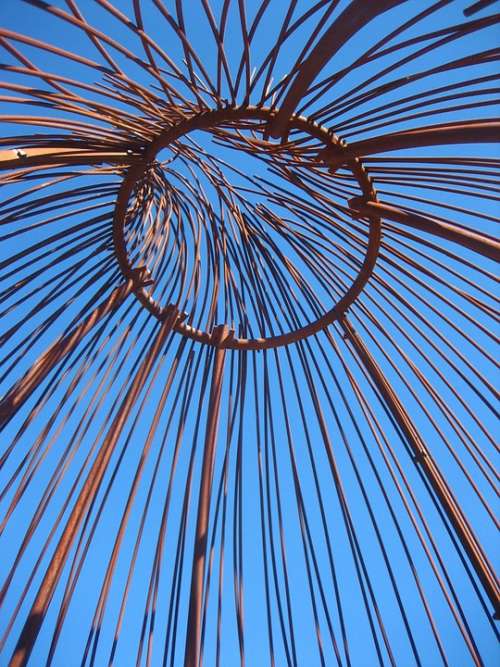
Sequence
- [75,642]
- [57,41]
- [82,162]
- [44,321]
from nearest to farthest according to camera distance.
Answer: [82,162] < [57,41] < [44,321] < [75,642]

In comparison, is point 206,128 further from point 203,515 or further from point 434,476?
point 434,476

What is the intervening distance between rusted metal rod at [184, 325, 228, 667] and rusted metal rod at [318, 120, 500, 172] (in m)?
3.98

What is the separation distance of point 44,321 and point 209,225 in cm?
323

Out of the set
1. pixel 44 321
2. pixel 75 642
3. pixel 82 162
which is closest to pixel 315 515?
pixel 75 642

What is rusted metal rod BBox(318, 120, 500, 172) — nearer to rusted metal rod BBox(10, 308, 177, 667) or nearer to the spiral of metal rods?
the spiral of metal rods

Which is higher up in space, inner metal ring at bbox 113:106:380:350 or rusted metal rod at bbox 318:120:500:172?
Answer: inner metal ring at bbox 113:106:380:350

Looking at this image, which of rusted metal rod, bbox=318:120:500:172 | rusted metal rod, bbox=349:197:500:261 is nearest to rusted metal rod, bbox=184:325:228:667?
rusted metal rod, bbox=349:197:500:261

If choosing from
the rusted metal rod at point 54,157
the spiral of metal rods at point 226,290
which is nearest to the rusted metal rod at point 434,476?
the spiral of metal rods at point 226,290

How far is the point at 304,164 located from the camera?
697 centimetres

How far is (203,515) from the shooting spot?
7480 millimetres

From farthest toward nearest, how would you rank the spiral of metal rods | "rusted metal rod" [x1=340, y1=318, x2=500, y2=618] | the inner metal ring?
"rusted metal rod" [x1=340, y1=318, x2=500, y2=618], the spiral of metal rods, the inner metal ring

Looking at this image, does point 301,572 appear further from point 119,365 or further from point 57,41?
point 57,41

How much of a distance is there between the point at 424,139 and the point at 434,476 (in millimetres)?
5453

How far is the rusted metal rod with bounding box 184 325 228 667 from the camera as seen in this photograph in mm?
6273
